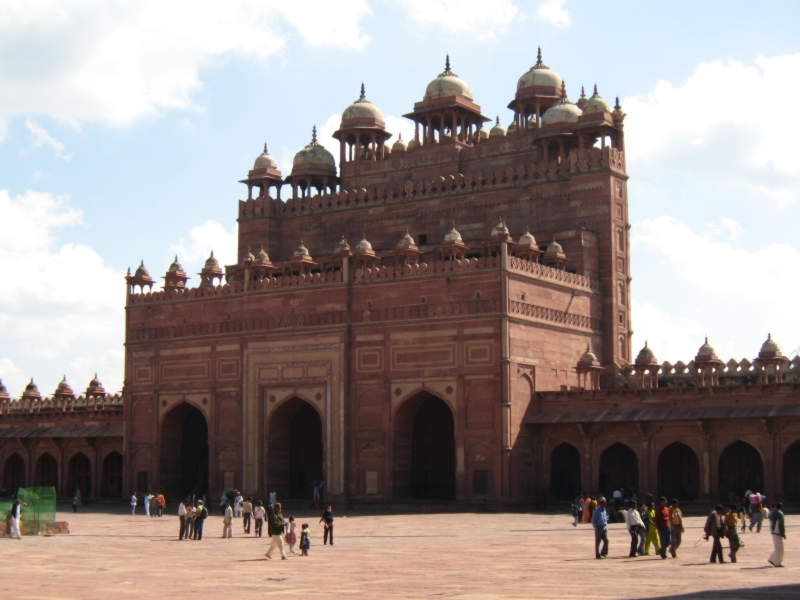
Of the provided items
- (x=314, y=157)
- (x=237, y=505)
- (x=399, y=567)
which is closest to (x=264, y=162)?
(x=314, y=157)

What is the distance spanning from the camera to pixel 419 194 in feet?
141

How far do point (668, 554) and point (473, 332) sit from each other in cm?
1516

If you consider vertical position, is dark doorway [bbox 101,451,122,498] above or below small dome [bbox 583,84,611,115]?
below

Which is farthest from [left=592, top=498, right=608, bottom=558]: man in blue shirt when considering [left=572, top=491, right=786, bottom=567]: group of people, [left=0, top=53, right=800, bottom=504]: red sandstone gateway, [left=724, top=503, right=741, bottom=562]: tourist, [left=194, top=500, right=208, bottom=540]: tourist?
[left=0, top=53, right=800, bottom=504]: red sandstone gateway

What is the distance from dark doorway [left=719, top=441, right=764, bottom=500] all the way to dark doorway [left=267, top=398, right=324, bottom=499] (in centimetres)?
1282

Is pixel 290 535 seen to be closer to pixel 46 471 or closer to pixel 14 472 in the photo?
pixel 46 471

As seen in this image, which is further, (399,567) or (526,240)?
(526,240)

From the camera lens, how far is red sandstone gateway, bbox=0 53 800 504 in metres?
34.7

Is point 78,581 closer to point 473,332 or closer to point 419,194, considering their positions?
point 473,332

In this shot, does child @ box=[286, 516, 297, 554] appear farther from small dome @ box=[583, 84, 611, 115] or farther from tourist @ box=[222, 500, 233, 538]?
small dome @ box=[583, 84, 611, 115]

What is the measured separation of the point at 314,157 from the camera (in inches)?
1827

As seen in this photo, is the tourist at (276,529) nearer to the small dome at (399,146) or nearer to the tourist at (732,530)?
the tourist at (732,530)

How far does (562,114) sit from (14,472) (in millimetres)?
26112

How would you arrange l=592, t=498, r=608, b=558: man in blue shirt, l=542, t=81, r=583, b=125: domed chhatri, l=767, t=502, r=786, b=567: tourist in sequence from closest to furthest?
l=767, t=502, r=786, b=567: tourist → l=592, t=498, r=608, b=558: man in blue shirt → l=542, t=81, r=583, b=125: domed chhatri
